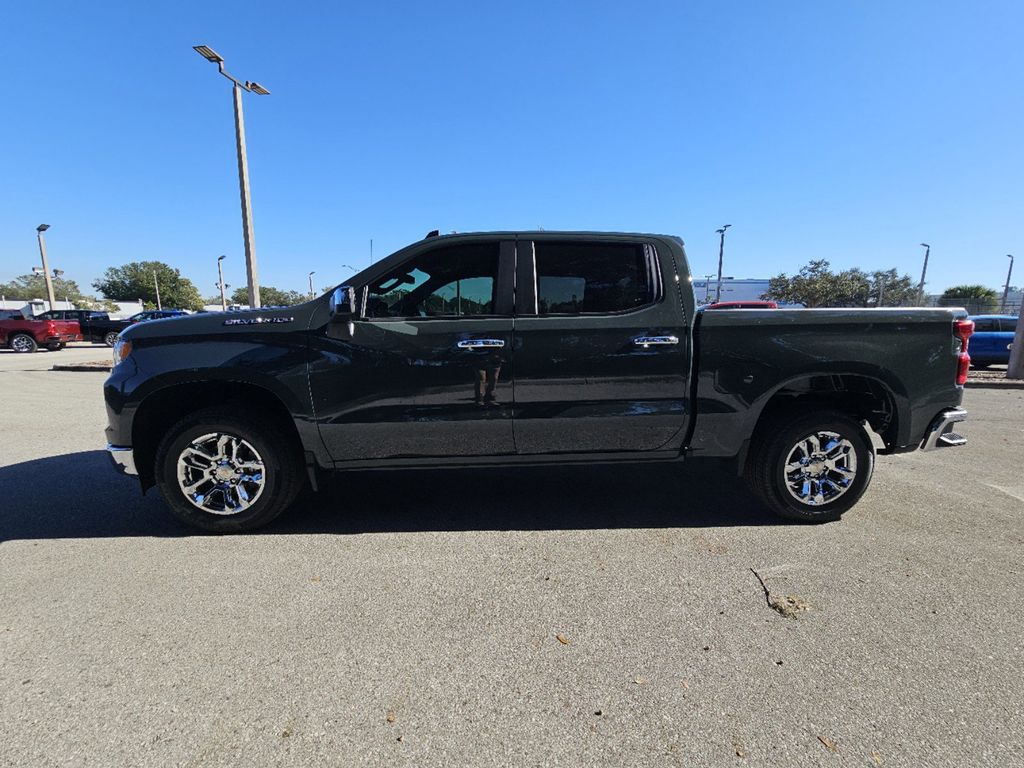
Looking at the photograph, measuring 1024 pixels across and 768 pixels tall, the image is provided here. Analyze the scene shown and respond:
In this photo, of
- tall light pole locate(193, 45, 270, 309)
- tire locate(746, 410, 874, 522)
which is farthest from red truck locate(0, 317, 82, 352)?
tire locate(746, 410, 874, 522)

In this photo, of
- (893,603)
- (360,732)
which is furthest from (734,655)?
(360,732)

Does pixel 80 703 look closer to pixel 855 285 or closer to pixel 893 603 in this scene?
pixel 893 603

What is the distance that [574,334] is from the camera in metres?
3.41

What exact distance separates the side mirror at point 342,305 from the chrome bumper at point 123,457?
1.60m

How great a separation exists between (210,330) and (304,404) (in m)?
0.76

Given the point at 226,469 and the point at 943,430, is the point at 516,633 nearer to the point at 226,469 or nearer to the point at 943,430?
the point at 226,469

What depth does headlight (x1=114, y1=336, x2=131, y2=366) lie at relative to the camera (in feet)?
11.1

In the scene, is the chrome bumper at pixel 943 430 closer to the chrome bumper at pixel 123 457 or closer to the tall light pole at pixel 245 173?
the chrome bumper at pixel 123 457

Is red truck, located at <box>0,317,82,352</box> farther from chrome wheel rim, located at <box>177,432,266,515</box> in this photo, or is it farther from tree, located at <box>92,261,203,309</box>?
tree, located at <box>92,261,203,309</box>

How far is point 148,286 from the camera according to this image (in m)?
98.9

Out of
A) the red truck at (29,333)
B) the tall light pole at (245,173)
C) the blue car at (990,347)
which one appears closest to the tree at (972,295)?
the blue car at (990,347)

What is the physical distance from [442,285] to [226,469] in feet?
6.11

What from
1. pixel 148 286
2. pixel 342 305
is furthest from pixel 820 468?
pixel 148 286

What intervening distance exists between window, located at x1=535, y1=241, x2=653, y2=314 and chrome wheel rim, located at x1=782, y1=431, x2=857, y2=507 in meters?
1.51
